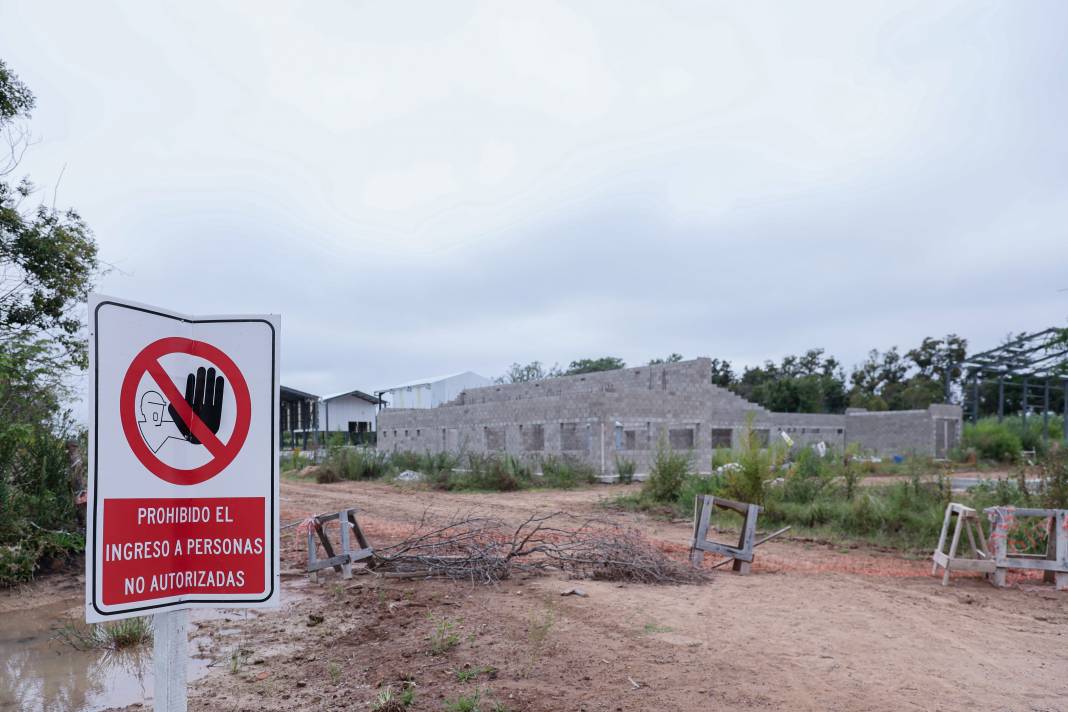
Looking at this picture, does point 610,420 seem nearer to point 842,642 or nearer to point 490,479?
point 490,479

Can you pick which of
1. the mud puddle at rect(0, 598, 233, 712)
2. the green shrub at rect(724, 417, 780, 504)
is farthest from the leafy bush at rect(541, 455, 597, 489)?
the mud puddle at rect(0, 598, 233, 712)

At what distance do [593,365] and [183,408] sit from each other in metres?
60.9

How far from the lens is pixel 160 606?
2.15 meters

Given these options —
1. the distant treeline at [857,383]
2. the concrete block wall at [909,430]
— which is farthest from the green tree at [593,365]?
the concrete block wall at [909,430]

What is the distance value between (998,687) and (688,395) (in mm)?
20720

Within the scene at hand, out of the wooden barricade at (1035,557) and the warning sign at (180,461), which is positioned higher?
the warning sign at (180,461)

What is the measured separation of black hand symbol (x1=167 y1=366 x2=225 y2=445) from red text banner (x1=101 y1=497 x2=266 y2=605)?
8.5 inches

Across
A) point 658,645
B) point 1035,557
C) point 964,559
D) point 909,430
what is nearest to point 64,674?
point 658,645

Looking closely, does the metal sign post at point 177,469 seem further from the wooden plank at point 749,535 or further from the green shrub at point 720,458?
the green shrub at point 720,458

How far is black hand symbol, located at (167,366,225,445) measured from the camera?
219cm

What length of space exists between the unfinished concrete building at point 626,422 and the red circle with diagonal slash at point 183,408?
1498cm

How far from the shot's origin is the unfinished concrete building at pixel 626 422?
24.0 meters

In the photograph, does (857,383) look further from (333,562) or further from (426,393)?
(333,562)

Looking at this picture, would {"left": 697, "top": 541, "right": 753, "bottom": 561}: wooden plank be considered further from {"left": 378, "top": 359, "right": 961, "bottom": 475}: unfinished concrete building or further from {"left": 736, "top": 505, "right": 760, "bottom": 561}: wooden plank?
{"left": 378, "top": 359, "right": 961, "bottom": 475}: unfinished concrete building
